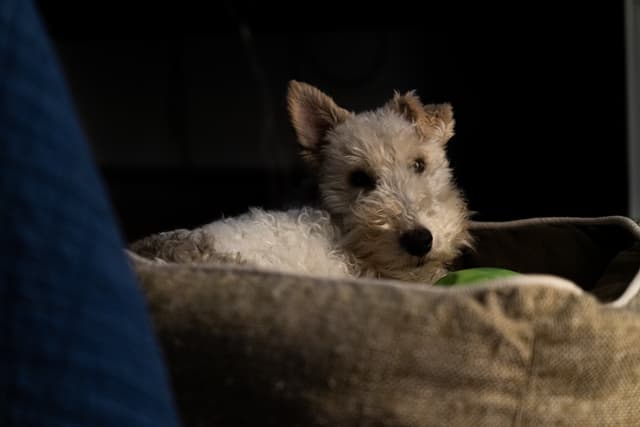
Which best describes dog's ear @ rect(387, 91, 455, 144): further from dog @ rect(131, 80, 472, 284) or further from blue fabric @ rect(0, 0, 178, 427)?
blue fabric @ rect(0, 0, 178, 427)

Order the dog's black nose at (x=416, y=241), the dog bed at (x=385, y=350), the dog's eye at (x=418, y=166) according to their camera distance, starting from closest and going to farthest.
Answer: the dog bed at (x=385, y=350) → the dog's black nose at (x=416, y=241) → the dog's eye at (x=418, y=166)

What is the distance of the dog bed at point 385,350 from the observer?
2.08 ft

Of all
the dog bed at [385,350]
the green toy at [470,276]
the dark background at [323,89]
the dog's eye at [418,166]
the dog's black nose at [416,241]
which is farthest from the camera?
the dark background at [323,89]

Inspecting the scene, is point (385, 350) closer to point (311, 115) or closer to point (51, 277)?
point (51, 277)

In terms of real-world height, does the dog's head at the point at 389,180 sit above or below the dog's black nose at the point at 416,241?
above

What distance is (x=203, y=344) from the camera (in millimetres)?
659

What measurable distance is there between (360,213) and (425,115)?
22 centimetres

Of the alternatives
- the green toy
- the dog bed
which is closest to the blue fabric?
the dog bed

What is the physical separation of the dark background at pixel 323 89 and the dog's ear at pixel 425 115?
32 cm

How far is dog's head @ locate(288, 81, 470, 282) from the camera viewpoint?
962 mm

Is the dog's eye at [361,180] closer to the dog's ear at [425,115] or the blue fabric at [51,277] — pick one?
the dog's ear at [425,115]

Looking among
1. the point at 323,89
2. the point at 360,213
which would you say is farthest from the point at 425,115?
the point at 323,89

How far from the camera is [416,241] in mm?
939

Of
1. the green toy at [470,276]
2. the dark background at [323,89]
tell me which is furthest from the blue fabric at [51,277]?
the dark background at [323,89]
